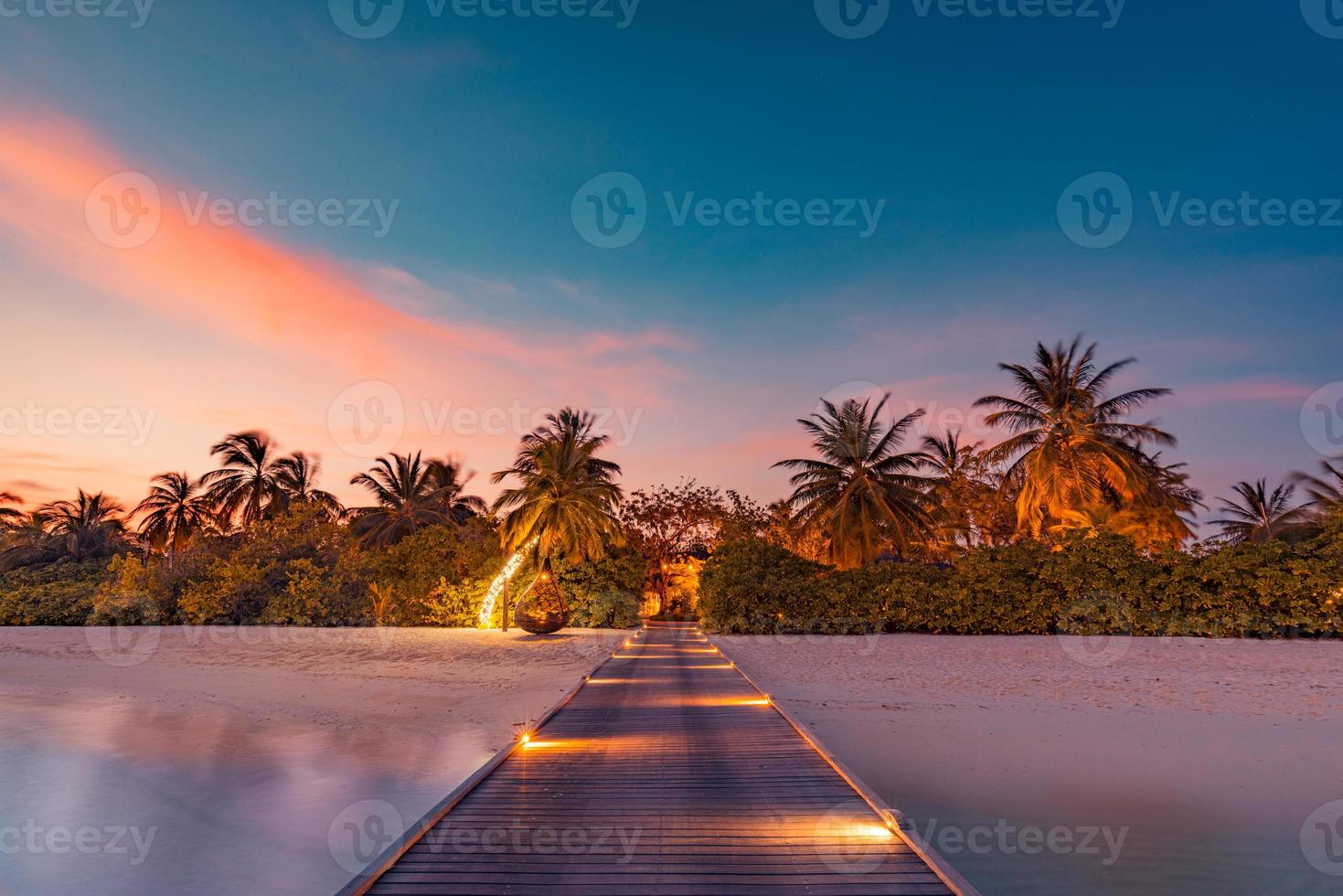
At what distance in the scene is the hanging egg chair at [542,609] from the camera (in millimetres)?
24234

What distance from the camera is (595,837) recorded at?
5109 millimetres

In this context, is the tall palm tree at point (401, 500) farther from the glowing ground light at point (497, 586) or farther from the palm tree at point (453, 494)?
the glowing ground light at point (497, 586)

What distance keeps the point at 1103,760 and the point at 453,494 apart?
34633 millimetres

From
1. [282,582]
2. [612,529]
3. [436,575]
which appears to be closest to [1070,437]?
[612,529]

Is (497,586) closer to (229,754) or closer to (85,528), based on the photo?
(229,754)

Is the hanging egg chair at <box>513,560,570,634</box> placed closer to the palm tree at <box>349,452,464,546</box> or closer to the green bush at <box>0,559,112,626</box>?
the palm tree at <box>349,452,464,546</box>

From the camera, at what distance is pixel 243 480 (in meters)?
37.5

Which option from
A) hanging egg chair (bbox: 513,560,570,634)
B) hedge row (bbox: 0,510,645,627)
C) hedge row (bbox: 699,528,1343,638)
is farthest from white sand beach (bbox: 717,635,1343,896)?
hedge row (bbox: 0,510,645,627)

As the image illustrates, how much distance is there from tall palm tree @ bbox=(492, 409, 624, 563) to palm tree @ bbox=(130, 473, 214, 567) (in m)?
21.8

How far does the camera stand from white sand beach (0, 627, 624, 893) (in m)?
5.04

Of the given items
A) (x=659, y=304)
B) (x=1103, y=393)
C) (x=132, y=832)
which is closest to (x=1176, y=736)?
(x=132, y=832)

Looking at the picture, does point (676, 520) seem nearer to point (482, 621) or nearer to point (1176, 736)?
point (482, 621)

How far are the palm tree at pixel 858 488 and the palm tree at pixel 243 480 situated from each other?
2635 centimetres

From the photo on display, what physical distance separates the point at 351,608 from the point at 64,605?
1378 centimetres
